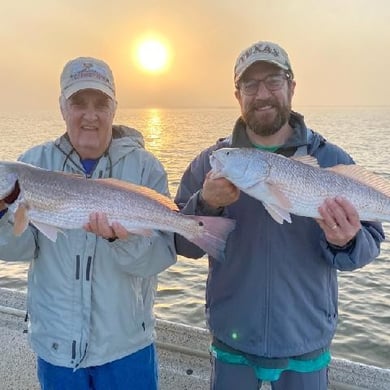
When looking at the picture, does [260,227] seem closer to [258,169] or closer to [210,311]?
[258,169]

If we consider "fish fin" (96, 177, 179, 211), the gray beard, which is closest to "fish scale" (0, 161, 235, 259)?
"fish fin" (96, 177, 179, 211)

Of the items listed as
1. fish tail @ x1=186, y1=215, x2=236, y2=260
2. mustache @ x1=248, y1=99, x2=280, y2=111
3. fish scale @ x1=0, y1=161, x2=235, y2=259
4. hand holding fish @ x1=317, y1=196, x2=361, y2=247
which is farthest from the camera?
mustache @ x1=248, y1=99, x2=280, y2=111

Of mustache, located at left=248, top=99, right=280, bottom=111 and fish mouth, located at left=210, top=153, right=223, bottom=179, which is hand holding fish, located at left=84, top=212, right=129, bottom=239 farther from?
mustache, located at left=248, top=99, right=280, bottom=111

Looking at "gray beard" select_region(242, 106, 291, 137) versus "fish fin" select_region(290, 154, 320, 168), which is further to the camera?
"gray beard" select_region(242, 106, 291, 137)

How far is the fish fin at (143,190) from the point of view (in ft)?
11.1

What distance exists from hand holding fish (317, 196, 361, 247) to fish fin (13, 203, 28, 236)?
2011 mm

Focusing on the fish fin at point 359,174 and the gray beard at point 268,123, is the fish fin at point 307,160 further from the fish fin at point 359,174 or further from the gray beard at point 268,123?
the gray beard at point 268,123

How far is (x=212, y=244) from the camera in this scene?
3.22 m

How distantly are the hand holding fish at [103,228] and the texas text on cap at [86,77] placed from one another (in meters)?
0.93

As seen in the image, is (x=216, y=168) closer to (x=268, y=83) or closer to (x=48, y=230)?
(x=268, y=83)

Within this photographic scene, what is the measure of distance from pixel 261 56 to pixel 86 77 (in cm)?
131

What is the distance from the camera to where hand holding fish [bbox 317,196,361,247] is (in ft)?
10.2

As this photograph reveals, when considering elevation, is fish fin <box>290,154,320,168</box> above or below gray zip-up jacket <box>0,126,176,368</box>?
above

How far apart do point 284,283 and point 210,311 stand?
63cm
